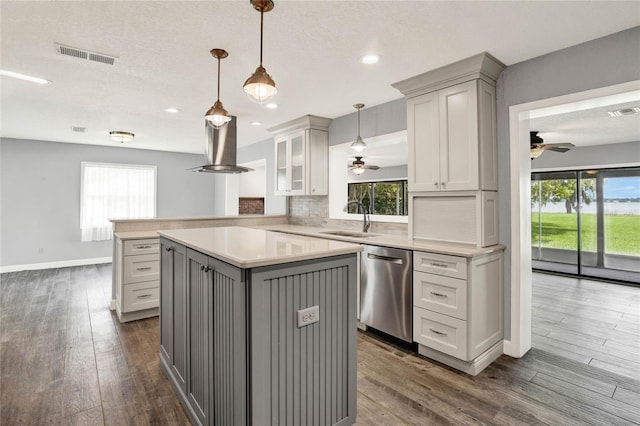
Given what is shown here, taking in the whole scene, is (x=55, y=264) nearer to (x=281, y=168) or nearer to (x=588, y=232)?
(x=281, y=168)

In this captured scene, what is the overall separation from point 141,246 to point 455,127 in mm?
3534

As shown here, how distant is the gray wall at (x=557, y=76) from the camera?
89.0 inches

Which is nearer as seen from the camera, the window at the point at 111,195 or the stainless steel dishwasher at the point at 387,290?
the stainless steel dishwasher at the point at 387,290

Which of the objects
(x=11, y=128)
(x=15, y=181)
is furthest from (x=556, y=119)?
(x=15, y=181)

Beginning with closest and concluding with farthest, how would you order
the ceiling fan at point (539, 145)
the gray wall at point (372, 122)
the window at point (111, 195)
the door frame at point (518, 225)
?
the door frame at point (518, 225), the gray wall at point (372, 122), the ceiling fan at point (539, 145), the window at point (111, 195)

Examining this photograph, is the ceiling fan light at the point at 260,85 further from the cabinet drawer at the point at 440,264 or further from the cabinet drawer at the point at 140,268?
the cabinet drawer at the point at 140,268

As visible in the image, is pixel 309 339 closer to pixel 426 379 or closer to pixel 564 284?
pixel 426 379

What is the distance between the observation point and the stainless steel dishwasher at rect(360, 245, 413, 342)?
9.59 feet

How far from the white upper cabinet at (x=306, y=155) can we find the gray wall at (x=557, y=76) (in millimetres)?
2390

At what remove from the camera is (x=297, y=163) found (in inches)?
192

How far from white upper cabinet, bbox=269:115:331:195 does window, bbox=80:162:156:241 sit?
163 inches

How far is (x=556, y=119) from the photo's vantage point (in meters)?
4.40

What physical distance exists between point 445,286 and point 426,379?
0.71m

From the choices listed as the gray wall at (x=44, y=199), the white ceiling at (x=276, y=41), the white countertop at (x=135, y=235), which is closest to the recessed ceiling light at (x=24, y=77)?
the white ceiling at (x=276, y=41)
